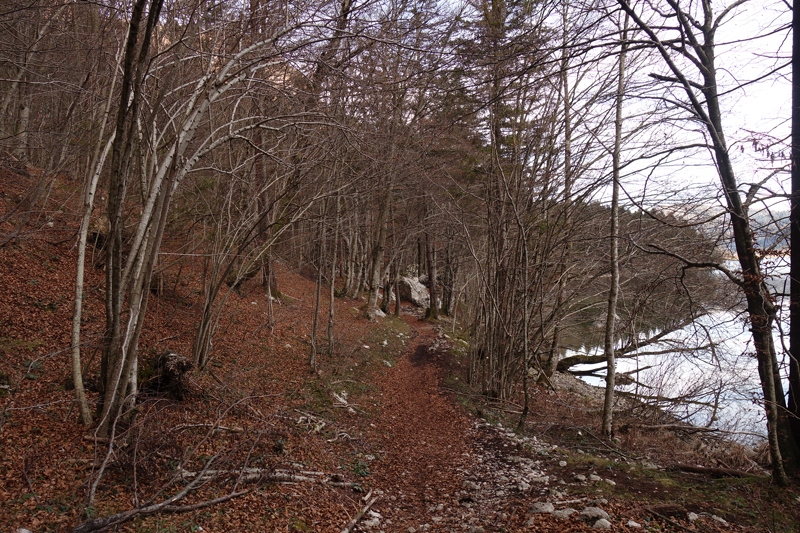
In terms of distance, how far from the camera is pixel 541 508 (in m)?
3.95

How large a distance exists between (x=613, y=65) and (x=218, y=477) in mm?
8063

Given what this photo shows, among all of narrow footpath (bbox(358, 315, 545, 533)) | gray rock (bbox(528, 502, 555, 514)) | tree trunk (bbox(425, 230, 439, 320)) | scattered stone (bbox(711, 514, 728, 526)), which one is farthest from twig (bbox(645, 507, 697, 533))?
tree trunk (bbox(425, 230, 439, 320))

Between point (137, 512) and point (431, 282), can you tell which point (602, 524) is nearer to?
point (137, 512)

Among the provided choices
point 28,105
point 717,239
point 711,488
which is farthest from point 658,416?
point 28,105

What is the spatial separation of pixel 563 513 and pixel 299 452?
303 cm

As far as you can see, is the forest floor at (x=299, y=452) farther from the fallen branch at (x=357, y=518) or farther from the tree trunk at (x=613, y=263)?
the tree trunk at (x=613, y=263)

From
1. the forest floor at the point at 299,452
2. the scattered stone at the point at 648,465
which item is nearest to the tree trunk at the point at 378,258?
the forest floor at the point at 299,452

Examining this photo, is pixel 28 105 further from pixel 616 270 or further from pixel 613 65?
pixel 616 270

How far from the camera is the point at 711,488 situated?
418cm

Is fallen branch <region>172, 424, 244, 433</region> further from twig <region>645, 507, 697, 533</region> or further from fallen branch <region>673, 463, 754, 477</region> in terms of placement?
fallen branch <region>673, 463, 754, 477</region>

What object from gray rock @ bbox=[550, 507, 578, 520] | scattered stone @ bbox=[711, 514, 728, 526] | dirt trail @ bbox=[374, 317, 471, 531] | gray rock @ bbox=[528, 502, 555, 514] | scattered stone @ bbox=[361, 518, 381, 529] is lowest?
dirt trail @ bbox=[374, 317, 471, 531]

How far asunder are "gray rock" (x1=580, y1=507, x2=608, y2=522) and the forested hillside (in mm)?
1909

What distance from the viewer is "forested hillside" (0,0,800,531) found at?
402 cm

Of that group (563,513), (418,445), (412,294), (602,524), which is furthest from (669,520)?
(412,294)
